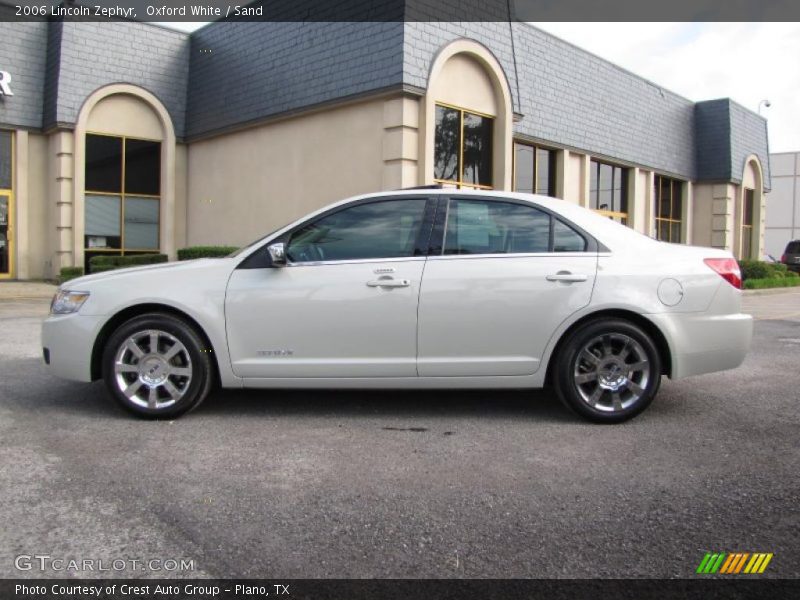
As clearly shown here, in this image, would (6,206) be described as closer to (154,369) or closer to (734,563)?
(154,369)

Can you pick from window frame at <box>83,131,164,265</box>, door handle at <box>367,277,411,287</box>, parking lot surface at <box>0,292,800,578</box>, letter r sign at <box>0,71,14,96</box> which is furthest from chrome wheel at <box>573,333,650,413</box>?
letter r sign at <box>0,71,14,96</box>

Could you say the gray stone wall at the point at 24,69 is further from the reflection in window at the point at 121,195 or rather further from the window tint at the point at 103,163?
the reflection in window at the point at 121,195

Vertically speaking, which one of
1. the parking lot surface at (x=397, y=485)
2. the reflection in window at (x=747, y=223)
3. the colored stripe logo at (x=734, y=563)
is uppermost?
the reflection in window at (x=747, y=223)

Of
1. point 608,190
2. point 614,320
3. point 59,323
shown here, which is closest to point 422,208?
point 614,320

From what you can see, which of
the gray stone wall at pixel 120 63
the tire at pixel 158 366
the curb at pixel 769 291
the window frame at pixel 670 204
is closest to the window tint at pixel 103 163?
the gray stone wall at pixel 120 63

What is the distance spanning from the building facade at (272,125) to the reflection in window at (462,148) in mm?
40

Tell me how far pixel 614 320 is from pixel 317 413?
2276 mm

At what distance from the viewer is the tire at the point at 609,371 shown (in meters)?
5.04

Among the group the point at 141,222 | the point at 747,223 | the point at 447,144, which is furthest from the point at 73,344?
the point at 747,223

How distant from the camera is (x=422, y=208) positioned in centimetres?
533

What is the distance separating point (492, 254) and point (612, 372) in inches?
46.9

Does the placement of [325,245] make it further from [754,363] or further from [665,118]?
[665,118]

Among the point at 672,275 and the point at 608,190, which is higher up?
the point at 608,190

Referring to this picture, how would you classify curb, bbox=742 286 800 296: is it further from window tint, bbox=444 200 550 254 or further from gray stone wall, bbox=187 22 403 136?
window tint, bbox=444 200 550 254
